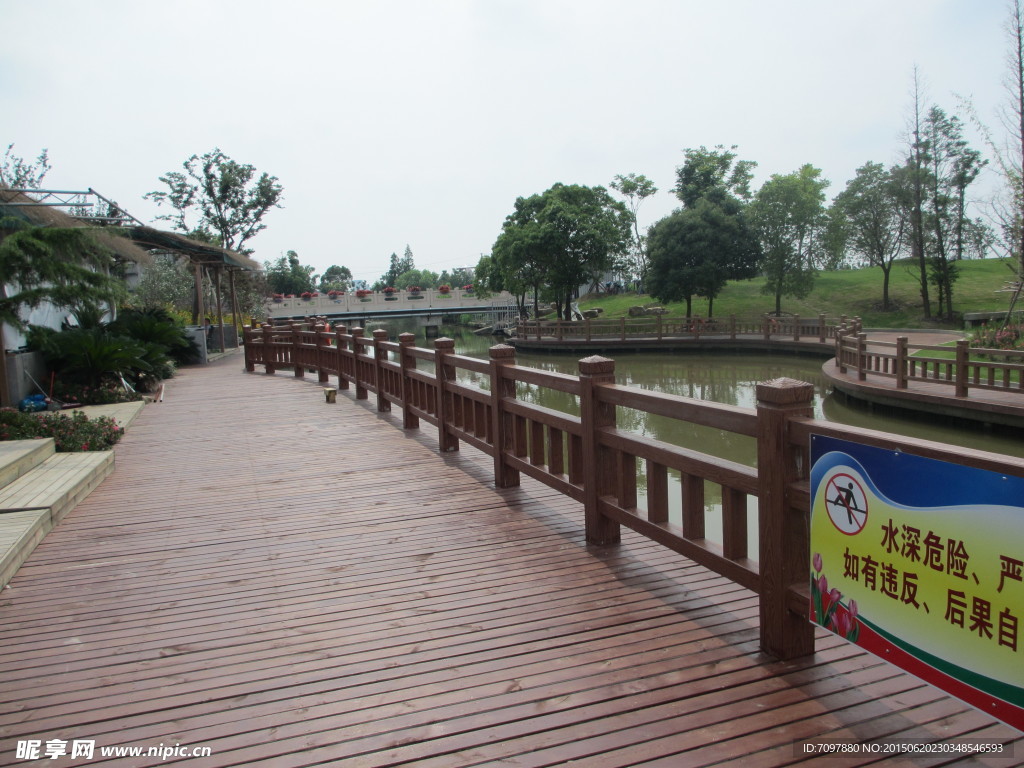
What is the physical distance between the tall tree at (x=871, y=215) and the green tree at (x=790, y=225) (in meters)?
0.89

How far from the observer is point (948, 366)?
43.7ft

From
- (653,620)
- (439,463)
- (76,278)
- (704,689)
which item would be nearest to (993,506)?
(704,689)

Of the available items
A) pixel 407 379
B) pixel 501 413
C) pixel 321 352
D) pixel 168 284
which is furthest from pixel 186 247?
pixel 501 413

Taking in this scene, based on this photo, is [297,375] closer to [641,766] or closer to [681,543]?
[681,543]

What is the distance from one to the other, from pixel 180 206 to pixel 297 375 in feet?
92.8

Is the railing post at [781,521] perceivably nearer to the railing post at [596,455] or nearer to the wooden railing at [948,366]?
the railing post at [596,455]

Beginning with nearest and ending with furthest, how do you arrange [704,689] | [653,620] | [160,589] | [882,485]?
[882,485] < [704,689] < [653,620] < [160,589]

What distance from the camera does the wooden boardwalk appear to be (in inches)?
94.4

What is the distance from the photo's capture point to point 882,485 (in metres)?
2.21

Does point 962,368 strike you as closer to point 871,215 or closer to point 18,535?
point 18,535

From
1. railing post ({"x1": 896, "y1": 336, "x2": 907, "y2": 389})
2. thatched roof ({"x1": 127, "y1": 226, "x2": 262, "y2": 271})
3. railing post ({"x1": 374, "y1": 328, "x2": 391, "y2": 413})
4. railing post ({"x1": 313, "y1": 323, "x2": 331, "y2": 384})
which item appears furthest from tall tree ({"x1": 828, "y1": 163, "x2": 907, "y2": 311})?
railing post ({"x1": 374, "y1": 328, "x2": 391, "y2": 413})

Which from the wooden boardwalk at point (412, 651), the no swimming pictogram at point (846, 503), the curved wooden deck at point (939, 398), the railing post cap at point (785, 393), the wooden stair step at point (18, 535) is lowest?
the curved wooden deck at point (939, 398)

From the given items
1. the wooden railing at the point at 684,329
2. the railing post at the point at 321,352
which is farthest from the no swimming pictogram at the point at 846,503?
the wooden railing at the point at 684,329

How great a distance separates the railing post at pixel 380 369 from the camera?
30.1 feet
